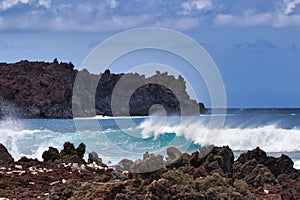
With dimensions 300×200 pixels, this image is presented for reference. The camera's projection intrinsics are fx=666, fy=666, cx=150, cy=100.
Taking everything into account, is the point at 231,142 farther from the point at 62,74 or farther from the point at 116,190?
the point at 62,74

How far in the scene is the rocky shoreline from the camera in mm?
10289

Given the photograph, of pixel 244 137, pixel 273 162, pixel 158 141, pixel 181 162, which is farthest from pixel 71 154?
pixel 244 137

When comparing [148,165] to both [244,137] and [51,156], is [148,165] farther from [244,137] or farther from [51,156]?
[244,137]

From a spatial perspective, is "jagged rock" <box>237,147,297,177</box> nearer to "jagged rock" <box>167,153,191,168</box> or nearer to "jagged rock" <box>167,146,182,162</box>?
"jagged rock" <box>167,146,182,162</box>

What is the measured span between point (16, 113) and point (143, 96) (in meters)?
20.6

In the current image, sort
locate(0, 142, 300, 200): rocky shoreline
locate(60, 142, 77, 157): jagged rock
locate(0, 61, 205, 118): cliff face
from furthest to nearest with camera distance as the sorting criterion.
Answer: locate(0, 61, 205, 118): cliff face → locate(60, 142, 77, 157): jagged rock → locate(0, 142, 300, 200): rocky shoreline

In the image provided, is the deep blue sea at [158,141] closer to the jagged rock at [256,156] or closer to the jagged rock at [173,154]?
the jagged rock at [173,154]

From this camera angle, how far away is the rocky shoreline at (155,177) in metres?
10.3

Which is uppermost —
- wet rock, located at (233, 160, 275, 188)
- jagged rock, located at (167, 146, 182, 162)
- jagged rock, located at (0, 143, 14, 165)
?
jagged rock, located at (167, 146, 182, 162)

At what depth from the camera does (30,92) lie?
8388cm

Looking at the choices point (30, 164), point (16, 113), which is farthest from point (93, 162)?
point (16, 113)

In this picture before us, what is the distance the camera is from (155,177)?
1064 centimetres

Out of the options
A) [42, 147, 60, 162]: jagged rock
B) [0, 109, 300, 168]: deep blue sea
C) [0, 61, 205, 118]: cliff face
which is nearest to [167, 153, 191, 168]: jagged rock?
[42, 147, 60, 162]: jagged rock

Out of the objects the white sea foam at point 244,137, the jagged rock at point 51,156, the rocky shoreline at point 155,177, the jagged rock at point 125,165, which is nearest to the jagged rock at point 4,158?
the rocky shoreline at point 155,177
